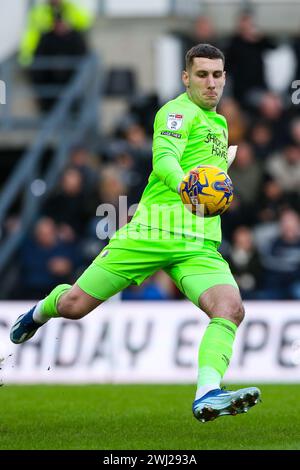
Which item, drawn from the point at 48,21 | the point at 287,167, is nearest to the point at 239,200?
the point at 287,167

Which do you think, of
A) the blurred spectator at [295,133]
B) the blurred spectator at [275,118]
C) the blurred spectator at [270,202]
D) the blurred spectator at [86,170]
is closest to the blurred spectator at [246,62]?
the blurred spectator at [275,118]

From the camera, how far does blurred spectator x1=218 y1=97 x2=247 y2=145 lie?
18.3 metres

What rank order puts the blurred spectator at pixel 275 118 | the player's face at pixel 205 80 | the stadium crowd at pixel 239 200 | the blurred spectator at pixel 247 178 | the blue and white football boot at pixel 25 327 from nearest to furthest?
the player's face at pixel 205 80 → the blue and white football boot at pixel 25 327 → the stadium crowd at pixel 239 200 → the blurred spectator at pixel 247 178 → the blurred spectator at pixel 275 118

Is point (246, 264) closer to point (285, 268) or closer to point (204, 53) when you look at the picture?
point (285, 268)

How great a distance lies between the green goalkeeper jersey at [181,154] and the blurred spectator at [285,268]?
8049mm

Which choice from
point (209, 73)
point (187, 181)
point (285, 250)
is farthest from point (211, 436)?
point (285, 250)

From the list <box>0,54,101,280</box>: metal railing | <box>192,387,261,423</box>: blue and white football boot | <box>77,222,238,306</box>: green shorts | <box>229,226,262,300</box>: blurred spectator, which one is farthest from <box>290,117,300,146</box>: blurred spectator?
<box>192,387,261,423</box>: blue and white football boot

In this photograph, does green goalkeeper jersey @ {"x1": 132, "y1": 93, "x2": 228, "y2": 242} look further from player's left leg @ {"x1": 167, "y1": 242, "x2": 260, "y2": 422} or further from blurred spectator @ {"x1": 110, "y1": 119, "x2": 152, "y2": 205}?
blurred spectator @ {"x1": 110, "y1": 119, "x2": 152, "y2": 205}

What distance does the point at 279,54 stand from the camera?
2089cm

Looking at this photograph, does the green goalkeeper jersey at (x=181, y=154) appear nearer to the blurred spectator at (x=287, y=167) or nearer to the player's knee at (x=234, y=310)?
the player's knee at (x=234, y=310)

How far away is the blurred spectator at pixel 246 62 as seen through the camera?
19.3 meters

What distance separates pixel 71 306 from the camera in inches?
381

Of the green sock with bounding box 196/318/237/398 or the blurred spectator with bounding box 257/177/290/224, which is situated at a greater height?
the blurred spectator with bounding box 257/177/290/224

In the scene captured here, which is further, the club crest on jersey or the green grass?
the club crest on jersey
